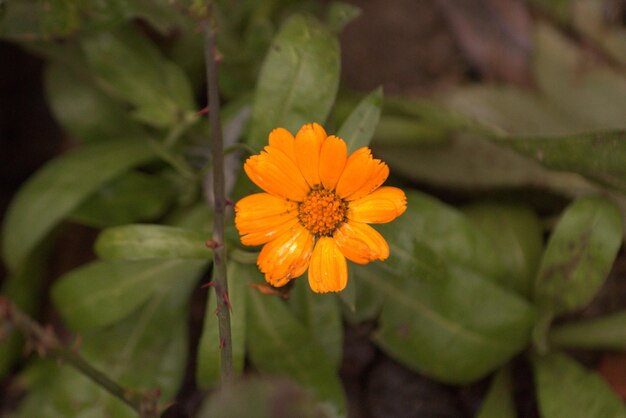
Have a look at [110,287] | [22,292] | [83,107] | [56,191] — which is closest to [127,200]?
[56,191]

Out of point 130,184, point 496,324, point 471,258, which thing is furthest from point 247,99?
point 496,324

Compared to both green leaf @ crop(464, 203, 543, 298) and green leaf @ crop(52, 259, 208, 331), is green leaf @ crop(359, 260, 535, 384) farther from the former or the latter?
green leaf @ crop(52, 259, 208, 331)

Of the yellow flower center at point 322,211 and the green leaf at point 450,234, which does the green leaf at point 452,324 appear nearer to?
the green leaf at point 450,234

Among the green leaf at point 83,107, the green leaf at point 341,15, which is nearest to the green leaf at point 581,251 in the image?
the green leaf at point 341,15

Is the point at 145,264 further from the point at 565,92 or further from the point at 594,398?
the point at 565,92

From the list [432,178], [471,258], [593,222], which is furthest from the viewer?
[432,178]

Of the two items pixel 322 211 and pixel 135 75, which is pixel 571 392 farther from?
pixel 135 75

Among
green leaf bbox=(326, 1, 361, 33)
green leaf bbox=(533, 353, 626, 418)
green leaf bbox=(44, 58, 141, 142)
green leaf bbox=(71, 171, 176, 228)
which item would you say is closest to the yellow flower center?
green leaf bbox=(326, 1, 361, 33)
